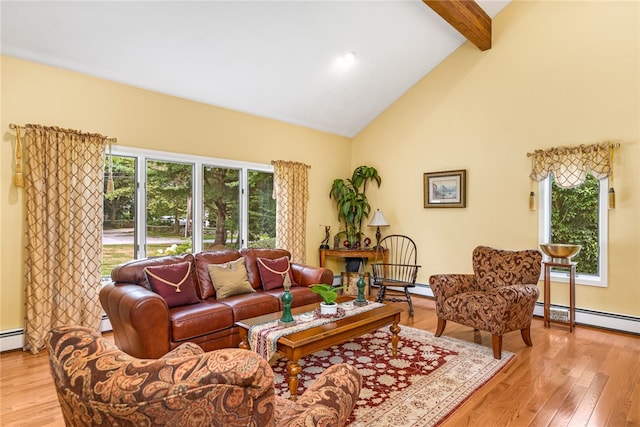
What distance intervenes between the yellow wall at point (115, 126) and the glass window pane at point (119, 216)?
0.32 metres

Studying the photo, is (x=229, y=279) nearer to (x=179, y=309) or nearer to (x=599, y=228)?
(x=179, y=309)

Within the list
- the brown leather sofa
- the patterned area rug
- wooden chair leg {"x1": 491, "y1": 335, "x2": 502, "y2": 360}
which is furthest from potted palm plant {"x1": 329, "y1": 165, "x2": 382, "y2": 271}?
wooden chair leg {"x1": 491, "y1": 335, "x2": 502, "y2": 360}

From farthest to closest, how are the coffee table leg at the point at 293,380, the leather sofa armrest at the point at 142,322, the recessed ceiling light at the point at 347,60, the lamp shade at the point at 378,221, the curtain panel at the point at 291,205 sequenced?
the lamp shade at the point at 378,221, the curtain panel at the point at 291,205, the recessed ceiling light at the point at 347,60, the leather sofa armrest at the point at 142,322, the coffee table leg at the point at 293,380

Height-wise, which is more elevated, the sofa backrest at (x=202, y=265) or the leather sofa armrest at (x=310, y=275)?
the sofa backrest at (x=202, y=265)

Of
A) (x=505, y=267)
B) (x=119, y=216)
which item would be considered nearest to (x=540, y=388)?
(x=505, y=267)

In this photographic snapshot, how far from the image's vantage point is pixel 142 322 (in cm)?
279

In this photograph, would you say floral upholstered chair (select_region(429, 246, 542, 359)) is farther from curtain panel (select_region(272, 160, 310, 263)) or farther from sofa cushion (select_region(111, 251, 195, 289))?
sofa cushion (select_region(111, 251, 195, 289))

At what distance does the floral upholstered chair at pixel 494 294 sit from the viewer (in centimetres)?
327

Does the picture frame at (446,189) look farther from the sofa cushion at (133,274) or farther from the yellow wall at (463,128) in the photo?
the sofa cushion at (133,274)

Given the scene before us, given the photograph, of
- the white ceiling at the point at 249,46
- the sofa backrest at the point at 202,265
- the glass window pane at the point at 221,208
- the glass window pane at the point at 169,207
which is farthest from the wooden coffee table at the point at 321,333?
the white ceiling at the point at 249,46

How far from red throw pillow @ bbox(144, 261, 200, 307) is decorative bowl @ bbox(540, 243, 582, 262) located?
393cm

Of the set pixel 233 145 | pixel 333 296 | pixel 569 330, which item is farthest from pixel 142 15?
pixel 569 330

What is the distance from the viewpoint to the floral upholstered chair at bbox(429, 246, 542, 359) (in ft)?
10.7

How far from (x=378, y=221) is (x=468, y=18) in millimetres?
3071
